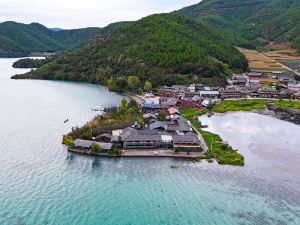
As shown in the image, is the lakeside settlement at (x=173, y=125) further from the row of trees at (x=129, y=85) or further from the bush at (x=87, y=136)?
the row of trees at (x=129, y=85)

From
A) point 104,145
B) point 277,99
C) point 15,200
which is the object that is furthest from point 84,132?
point 277,99

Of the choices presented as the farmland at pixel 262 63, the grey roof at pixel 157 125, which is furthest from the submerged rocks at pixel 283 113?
the farmland at pixel 262 63

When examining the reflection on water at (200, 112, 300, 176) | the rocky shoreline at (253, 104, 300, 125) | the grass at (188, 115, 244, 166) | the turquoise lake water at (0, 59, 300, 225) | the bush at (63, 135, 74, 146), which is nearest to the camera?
the turquoise lake water at (0, 59, 300, 225)

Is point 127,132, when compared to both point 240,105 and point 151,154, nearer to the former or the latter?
point 151,154

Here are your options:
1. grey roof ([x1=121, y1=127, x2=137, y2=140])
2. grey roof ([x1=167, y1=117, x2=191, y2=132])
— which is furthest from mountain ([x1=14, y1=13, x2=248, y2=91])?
grey roof ([x1=121, y1=127, x2=137, y2=140])

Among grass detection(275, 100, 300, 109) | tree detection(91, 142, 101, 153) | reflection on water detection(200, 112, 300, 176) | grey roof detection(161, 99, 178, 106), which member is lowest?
reflection on water detection(200, 112, 300, 176)

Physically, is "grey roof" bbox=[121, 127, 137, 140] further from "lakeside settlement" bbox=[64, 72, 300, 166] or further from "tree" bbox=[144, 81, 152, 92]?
"tree" bbox=[144, 81, 152, 92]

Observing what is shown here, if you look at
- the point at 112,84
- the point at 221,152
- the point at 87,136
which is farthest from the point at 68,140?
the point at 112,84
